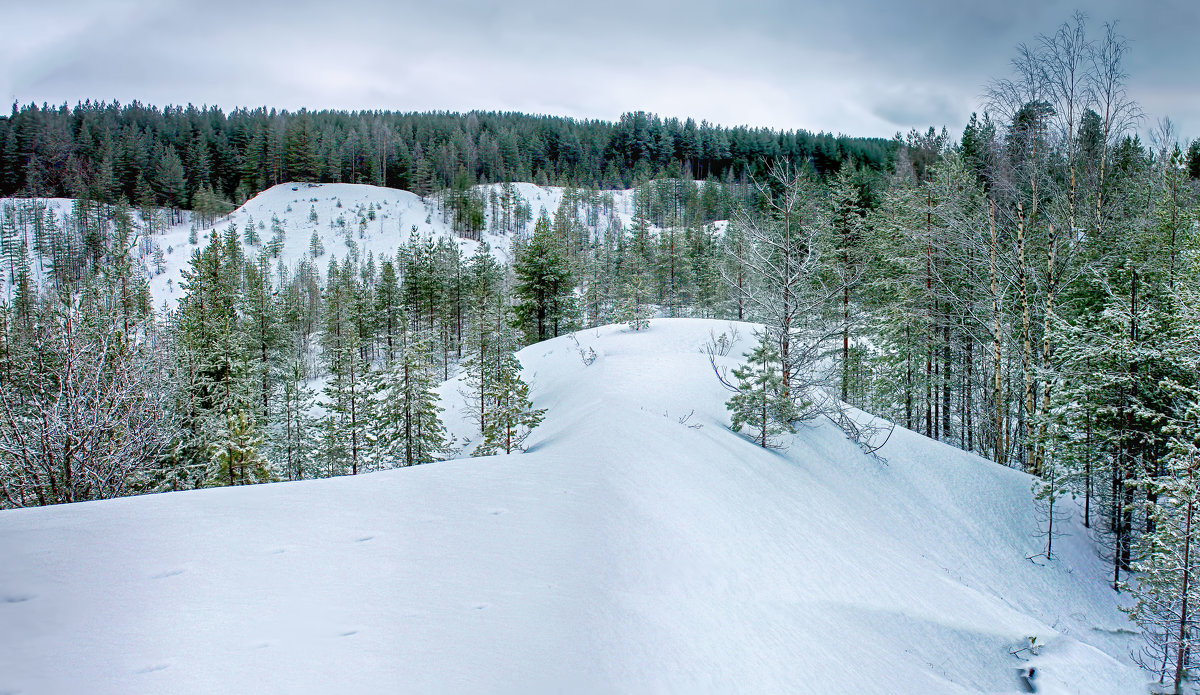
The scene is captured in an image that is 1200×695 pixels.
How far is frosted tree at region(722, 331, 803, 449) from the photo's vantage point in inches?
441

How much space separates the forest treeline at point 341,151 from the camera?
88688 mm

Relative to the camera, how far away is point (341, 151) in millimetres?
99188

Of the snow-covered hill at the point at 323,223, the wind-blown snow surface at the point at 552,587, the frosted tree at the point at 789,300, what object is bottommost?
the wind-blown snow surface at the point at 552,587

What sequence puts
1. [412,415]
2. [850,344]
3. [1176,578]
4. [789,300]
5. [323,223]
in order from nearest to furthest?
[1176,578] → [789,300] → [412,415] → [850,344] → [323,223]

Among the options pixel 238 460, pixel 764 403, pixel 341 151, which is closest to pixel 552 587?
pixel 764 403

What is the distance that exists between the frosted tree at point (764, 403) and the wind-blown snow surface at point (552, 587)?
815 mm

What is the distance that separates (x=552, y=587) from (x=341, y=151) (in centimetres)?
11223

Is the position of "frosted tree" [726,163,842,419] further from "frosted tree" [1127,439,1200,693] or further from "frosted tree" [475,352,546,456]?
"frosted tree" [475,352,546,456]

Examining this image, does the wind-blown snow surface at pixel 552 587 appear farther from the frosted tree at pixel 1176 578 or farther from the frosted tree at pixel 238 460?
the frosted tree at pixel 238 460

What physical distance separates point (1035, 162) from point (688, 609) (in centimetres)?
1570

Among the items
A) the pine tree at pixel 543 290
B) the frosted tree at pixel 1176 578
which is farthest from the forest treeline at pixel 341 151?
the frosted tree at pixel 1176 578

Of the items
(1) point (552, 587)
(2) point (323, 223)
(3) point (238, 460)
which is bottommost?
(3) point (238, 460)

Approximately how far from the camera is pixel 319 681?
3082 millimetres

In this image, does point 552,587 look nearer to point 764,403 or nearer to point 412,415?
point 764,403
